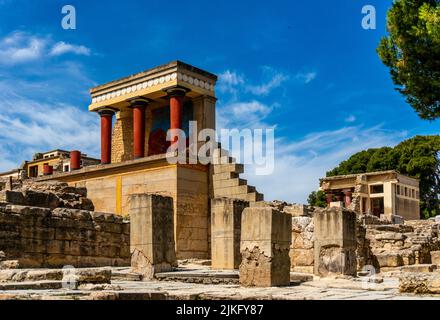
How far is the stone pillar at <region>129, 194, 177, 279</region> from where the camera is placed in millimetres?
12719

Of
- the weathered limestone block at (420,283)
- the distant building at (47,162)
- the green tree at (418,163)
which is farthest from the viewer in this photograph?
the green tree at (418,163)

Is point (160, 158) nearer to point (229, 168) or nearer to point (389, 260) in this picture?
point (229, 168)

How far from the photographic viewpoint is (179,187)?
20.3m

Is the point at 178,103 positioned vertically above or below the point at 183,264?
above

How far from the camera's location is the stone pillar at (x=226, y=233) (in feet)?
46.1

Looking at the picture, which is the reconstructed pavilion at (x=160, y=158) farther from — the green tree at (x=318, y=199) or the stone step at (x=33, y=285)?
the green tree at (x=318, y=199)

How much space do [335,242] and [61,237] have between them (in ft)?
21.1

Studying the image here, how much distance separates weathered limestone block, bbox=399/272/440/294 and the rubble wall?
316 inches

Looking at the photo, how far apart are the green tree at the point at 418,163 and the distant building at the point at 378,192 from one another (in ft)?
17.8

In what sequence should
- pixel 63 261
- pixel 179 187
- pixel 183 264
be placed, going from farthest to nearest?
pixel 179 187
pixel 183 264
pixel 63 261

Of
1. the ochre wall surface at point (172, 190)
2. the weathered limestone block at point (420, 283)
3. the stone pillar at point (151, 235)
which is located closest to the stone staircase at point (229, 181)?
the ochre wall surface at point (172, 190)
